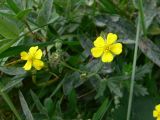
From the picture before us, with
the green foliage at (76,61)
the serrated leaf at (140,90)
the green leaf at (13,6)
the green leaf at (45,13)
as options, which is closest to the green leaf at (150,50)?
the green foliage at (76,61)

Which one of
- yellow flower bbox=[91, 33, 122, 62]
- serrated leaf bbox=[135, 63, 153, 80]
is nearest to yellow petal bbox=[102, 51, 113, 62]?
yellow flower bbox=[91, 33, 122, 62]

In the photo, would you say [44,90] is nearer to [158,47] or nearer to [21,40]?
[21,40]

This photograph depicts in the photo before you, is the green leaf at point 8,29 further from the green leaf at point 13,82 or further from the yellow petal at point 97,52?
the yellow petal at point 97,52

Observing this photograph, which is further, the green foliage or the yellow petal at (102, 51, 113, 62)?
the green foliage

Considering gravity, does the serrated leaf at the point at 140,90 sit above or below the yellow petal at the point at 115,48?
below

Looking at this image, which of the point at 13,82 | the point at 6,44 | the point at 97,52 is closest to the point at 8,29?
the point at 6,44

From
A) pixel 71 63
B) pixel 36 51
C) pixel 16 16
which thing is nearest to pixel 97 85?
pixel 71 63

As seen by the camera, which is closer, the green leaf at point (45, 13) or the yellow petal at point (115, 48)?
the yellow petal at point (115, 48)

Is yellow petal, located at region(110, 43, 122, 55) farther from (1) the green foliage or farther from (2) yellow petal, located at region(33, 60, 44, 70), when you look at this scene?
(2) yellow petal, located at region(33, 60, 44, 70)
